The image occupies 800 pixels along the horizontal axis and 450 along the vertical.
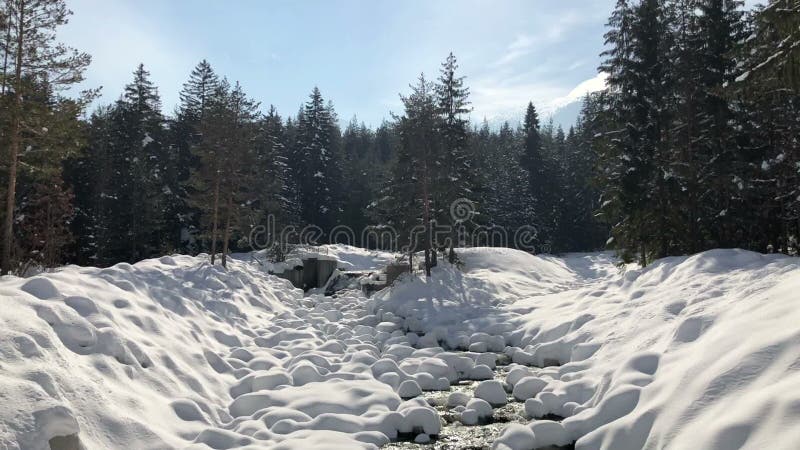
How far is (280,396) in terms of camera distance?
8.30m

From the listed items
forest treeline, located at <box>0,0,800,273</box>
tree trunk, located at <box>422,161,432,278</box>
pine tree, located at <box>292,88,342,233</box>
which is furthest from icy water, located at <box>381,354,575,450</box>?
→ pine tree, located at <box>292,88,342,233</box>

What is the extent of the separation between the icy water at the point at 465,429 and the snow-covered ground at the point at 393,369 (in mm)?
121

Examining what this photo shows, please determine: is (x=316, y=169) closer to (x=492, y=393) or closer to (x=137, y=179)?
(x=137, y=179)

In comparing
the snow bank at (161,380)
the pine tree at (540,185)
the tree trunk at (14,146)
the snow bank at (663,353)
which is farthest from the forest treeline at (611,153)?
the pine tree at (540,185)

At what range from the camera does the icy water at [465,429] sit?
7.05m

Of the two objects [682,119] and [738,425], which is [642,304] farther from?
[682,119]

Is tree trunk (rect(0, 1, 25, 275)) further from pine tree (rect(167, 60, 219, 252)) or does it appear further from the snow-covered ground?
pine tree (rect(167, 60, 219, 252))

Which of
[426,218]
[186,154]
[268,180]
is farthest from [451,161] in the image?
[186,154]

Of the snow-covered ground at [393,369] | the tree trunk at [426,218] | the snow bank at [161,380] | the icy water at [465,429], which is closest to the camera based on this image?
the snow-covered ground at [393,369]

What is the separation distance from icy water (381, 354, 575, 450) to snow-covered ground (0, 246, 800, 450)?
121mm

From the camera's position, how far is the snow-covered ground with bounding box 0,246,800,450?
519 cm

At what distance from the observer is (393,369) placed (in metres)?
10.3

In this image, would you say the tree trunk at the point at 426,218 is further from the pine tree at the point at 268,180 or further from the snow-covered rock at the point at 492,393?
the snow-covered rock at the point at 492,393

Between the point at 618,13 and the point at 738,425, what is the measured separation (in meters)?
20.2
